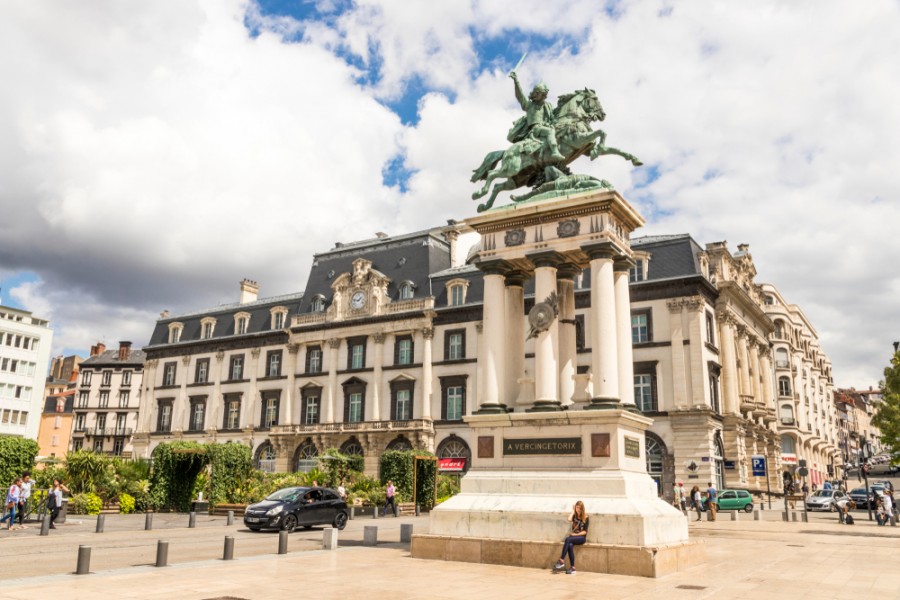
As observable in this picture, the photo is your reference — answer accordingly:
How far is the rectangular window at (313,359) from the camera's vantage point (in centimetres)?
5825

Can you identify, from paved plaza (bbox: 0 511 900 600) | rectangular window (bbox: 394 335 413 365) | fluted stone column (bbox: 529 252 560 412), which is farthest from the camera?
rectangular window (bbox: 394 335 413 365)

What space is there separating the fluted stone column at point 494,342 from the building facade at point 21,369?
69.5 meters

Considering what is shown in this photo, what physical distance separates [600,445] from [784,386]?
63190 millimetres

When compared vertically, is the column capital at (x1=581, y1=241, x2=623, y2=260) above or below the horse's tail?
below

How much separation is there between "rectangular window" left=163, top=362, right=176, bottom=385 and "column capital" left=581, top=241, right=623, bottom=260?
5775 centimetres

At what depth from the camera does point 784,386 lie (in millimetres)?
70812

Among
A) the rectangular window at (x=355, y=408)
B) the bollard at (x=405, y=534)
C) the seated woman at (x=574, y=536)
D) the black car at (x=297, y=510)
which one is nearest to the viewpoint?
the seated woman at (x=574, y=536)

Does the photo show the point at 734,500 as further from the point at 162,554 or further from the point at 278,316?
the point at 278,316

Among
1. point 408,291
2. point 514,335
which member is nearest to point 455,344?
point 408,291

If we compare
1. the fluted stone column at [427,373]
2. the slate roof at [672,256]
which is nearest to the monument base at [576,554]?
the slate roof at [672,256]

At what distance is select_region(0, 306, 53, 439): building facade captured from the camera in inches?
2827

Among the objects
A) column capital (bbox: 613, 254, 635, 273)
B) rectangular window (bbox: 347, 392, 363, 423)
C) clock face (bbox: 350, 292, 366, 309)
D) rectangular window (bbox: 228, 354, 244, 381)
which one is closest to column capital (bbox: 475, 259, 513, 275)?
column capital (bbox: 613, 254, 635, 273)

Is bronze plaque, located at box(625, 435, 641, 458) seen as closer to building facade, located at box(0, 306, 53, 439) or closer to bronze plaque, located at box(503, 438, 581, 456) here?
bronze plaque, located at box(503, 438, 581, 456)

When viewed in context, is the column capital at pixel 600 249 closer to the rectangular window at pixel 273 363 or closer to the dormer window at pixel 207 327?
the rectangular window at pixel 273 363
